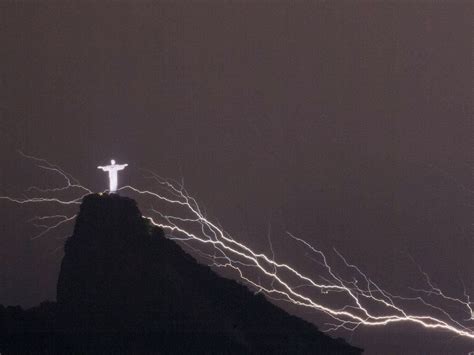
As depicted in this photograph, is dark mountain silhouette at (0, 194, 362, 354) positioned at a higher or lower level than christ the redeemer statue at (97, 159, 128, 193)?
lower

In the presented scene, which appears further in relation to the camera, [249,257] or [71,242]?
[249,257]

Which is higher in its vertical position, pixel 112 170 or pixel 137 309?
pixel 112 170

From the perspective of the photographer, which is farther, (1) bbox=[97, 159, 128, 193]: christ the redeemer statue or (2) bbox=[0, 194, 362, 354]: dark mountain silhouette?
(1) bbox=[97, 159, 128, 193]: christ the redeemer statue

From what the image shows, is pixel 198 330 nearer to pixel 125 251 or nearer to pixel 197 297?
pixel 197 297

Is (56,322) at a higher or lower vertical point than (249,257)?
lower

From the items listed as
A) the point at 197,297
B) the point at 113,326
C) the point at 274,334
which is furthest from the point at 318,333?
the point at 113,326

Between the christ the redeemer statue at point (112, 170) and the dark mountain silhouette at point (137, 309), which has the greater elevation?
the christ the redeemer statue at point (112, 170)

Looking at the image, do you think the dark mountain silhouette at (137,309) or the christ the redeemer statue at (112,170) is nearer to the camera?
the dark mountain silhouette at (137,309)

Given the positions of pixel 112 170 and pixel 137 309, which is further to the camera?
pixel 112 170
